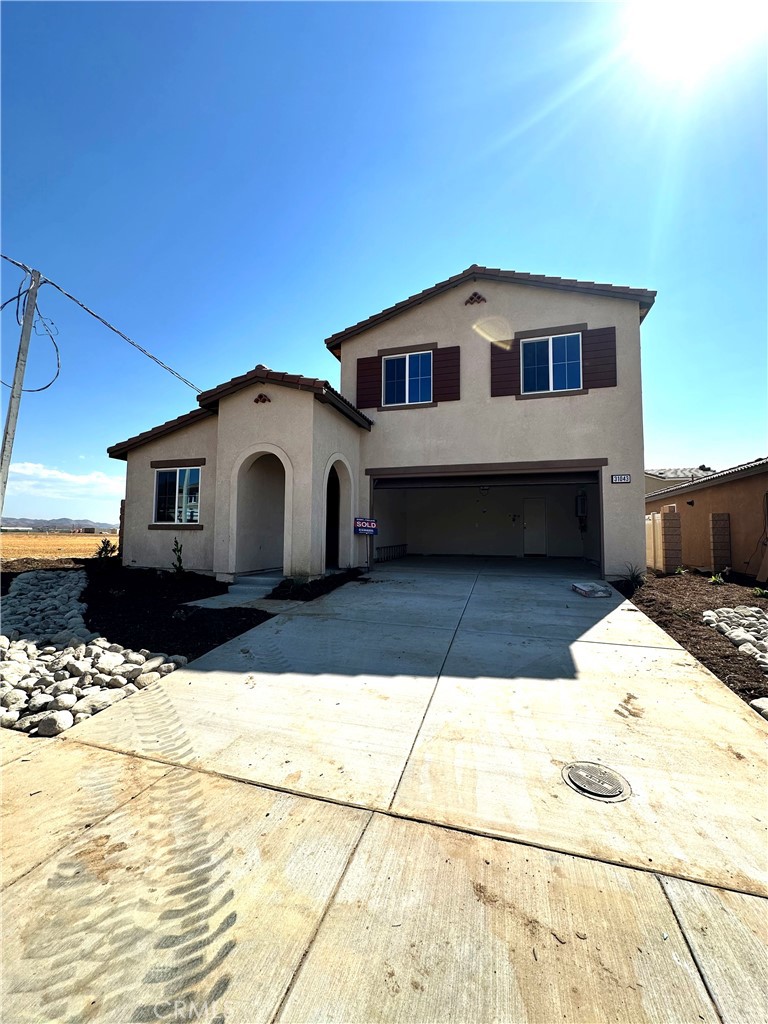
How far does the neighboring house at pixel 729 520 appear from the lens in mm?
10562

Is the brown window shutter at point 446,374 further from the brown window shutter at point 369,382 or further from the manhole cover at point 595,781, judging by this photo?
the manhole cover at point 595,781

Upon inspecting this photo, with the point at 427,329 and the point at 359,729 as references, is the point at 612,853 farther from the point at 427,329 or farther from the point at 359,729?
the point at 427,329

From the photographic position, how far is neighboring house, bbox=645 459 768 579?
416 inches

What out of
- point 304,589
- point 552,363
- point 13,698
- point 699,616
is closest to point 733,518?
point 552,363

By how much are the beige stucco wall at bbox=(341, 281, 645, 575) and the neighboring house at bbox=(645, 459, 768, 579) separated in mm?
3353

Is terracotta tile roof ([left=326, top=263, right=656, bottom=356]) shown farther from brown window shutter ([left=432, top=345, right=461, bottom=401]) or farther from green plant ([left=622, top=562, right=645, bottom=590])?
green plant ([left=622, top=562, right=645, bottom=590])

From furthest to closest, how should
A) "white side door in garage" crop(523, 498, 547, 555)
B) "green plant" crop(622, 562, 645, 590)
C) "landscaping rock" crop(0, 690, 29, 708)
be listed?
"white side door in garage" crop(523, 498, 547, 555) → "green plant" crop(622, 562, 645, 590) → "landscaping rock" crop(0, 690, 29, 708)

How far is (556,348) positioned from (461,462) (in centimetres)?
366

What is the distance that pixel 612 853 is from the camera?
2.13m

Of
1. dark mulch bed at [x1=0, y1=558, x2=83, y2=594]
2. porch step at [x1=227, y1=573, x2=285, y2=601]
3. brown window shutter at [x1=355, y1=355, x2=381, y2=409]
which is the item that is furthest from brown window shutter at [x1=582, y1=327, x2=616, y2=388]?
dark mulch bed at [x1=0, y1=558, x2=83, y2=594]

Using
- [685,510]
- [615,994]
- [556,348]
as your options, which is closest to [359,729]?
[615,994]

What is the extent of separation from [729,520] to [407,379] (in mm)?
9737

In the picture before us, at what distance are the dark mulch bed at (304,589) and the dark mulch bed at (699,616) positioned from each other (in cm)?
571

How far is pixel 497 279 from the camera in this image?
35.8ft
